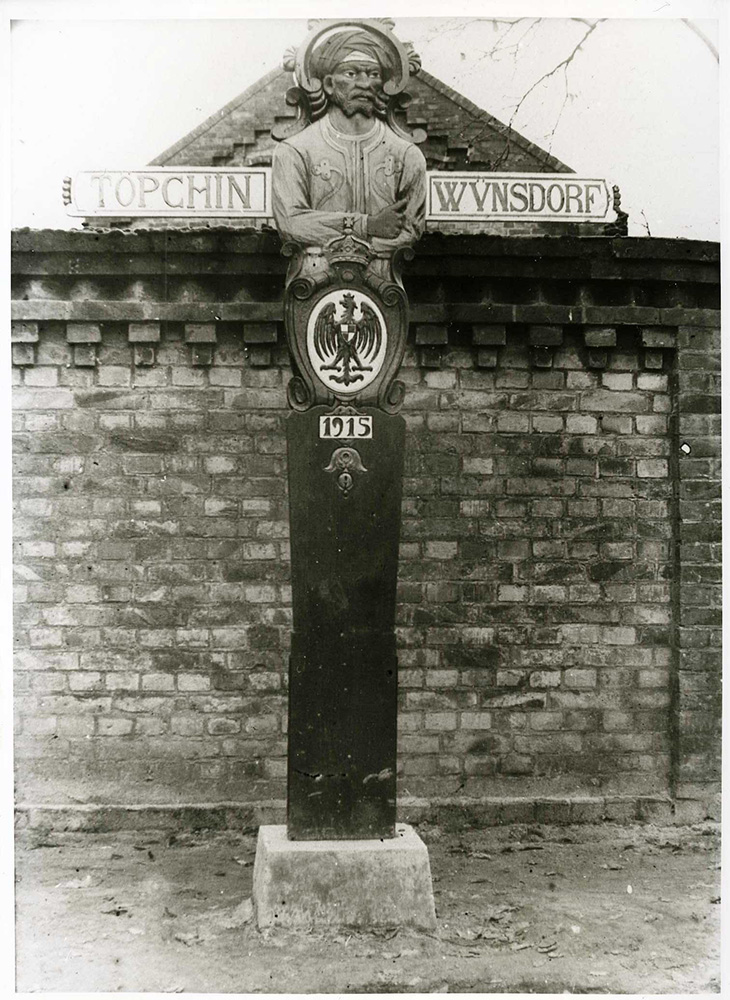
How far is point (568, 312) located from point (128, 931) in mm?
3764

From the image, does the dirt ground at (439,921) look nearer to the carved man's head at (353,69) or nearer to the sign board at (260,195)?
the sign board at (260,195)

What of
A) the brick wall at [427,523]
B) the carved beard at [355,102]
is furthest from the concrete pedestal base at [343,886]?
the carved beard at [355,102]

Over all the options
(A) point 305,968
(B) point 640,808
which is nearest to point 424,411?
(B) point 640,808

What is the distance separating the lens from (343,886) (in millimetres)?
3865

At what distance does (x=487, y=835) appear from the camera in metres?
5.16

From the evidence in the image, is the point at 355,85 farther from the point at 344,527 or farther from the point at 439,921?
the point at 439,921

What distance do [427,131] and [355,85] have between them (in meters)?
1.57

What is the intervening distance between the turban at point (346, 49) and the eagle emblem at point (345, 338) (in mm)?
956

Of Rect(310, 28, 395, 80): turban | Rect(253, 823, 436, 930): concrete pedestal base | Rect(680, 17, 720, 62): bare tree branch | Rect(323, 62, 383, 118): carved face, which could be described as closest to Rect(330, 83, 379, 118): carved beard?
Rect(323, 62, 383, 118): carved face

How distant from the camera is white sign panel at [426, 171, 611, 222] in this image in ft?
16.3

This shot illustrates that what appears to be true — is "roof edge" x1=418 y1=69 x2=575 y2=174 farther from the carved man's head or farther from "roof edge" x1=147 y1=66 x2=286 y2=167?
the carved man's head

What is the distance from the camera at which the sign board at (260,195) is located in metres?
4.84

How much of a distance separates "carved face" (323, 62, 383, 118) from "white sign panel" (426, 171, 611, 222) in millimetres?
1069

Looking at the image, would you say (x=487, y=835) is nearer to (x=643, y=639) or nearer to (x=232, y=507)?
(x=643, y=639)
